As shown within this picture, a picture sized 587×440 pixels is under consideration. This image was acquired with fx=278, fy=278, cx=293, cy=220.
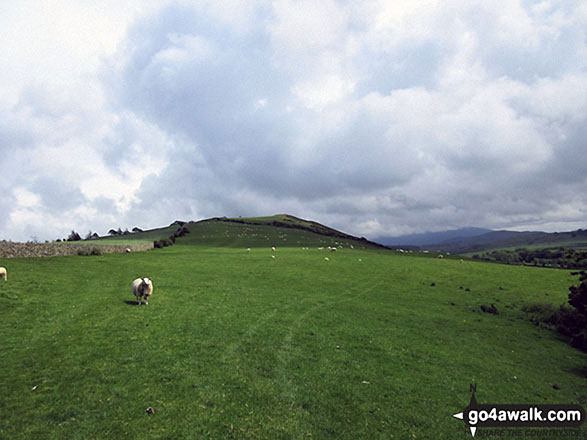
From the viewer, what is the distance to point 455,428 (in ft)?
33.4

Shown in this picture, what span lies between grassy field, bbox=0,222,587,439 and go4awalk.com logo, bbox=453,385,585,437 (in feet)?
1.39

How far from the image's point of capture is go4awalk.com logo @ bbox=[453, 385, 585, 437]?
10930 mm

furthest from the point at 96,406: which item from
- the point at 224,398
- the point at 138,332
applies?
the point at 138,332

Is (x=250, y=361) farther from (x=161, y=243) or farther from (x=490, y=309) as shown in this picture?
(x=161, y=243)

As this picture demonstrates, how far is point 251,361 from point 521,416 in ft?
38.9

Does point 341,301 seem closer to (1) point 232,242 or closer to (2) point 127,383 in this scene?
(2) point 127,383

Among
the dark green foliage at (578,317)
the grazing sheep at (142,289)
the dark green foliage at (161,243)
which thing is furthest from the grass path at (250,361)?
the dark green foliage at (161,243)

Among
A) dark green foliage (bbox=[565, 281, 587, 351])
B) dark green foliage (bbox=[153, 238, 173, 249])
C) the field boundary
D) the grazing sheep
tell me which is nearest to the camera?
dark green foliage (bbox=[565, 281, 587, 351])

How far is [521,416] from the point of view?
1155cm

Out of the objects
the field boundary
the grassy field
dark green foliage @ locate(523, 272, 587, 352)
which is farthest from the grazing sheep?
dark green foliage @ locate(523, 272, 587, 352)

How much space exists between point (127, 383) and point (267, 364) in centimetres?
598

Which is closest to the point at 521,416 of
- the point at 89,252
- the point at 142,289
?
the point at 142,289

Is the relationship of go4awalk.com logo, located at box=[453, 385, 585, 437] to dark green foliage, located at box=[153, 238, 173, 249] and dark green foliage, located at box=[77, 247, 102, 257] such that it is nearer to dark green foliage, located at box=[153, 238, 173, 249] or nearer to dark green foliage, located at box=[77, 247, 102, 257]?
dark green foliage, located at box=[77, 247, 102, 257]

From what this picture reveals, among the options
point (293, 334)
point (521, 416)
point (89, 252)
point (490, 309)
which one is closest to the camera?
point (521, 416)
